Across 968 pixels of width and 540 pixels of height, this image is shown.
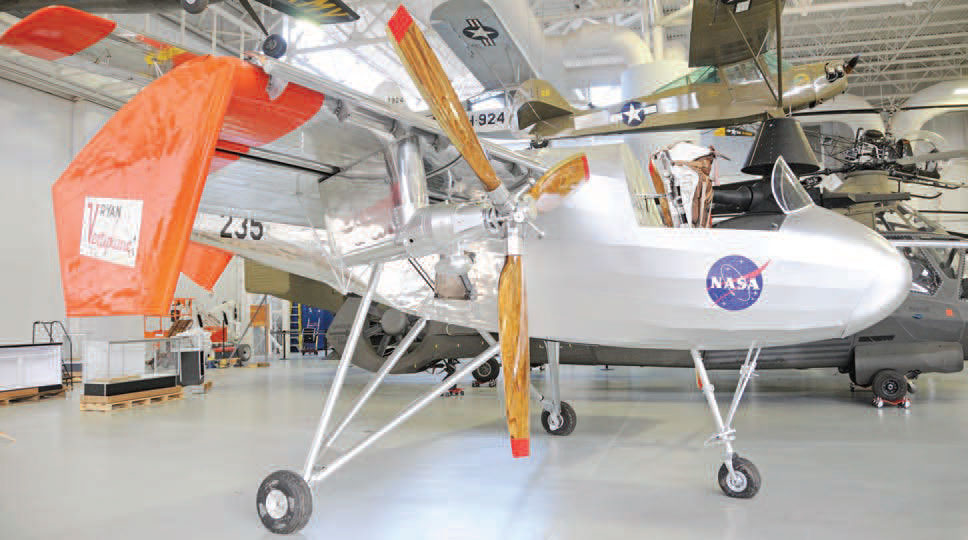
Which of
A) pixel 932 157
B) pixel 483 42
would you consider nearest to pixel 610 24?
pixel 483 42

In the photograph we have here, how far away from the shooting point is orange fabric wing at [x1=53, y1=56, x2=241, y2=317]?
2.92 metres

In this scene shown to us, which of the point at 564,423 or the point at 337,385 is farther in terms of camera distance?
the point at 564,423

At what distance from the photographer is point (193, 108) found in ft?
10.0

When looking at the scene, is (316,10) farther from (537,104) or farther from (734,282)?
(734,282)

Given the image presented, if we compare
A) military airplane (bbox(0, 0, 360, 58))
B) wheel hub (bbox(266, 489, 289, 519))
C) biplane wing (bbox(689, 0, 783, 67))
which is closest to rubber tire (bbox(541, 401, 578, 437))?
wheel hub (bbox(266, 489, 289, 519))

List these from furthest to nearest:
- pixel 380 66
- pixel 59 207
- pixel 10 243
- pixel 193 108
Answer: pixel 380 66, pixel 10 243, pixel 59 207, pixel 193 108

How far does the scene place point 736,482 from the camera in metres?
4.15

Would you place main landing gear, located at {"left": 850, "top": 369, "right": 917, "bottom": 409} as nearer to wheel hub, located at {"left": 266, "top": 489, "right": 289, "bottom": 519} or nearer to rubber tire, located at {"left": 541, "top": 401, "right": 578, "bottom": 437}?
rubber tire, located at {"left": 541, "top": 401, "right": 578, "bottom": 437}

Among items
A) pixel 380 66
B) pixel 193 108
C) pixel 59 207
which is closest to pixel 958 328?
pixel 193 108

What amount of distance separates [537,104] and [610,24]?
8.12 meters

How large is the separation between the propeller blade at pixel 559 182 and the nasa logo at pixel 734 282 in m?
1.10

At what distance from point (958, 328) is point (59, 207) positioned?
9.36 meters

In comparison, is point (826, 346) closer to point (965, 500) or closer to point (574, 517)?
point (965, 500)

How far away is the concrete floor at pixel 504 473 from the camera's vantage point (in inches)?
146
